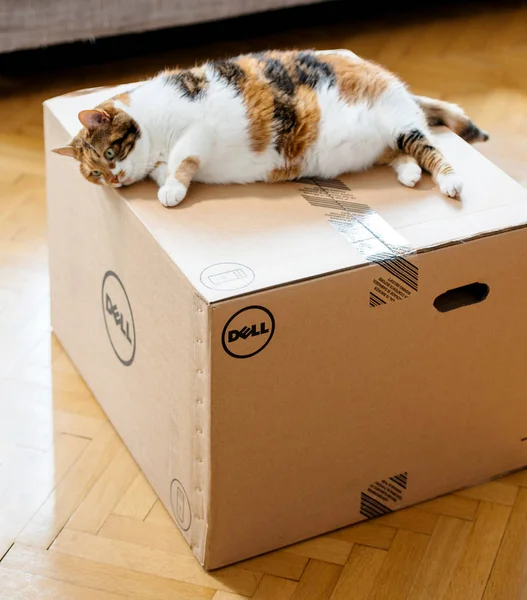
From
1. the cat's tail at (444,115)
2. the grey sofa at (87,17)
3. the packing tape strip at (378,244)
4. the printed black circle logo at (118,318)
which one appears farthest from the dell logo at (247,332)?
the grey sofa at (87,17)

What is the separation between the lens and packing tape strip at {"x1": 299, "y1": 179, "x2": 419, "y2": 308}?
1158 millimetres

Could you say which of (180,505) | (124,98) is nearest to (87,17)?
(124,98)

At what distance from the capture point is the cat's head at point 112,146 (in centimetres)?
125

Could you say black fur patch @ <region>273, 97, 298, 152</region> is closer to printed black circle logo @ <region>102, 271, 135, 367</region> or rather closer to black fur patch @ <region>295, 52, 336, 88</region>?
black fur patch @ <region>295, 52, 336, 88</region>

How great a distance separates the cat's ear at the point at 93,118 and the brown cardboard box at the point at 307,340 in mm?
99

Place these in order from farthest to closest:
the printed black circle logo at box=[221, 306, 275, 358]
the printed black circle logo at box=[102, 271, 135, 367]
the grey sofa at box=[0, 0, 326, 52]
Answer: the grey sofa at box=[0, 0, 326, 52]
the printed black circle logo at box=[102, 271, 135, 367]
the printed black circle logo at box=[221, 306, 275, 358]

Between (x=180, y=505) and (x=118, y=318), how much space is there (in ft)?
0.92

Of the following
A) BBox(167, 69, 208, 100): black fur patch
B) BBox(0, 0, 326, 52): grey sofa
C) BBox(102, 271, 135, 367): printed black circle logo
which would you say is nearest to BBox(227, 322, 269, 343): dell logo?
BBox(102, 271, 135, 367): printed black circle logo

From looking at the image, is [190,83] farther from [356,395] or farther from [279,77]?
[356,395]

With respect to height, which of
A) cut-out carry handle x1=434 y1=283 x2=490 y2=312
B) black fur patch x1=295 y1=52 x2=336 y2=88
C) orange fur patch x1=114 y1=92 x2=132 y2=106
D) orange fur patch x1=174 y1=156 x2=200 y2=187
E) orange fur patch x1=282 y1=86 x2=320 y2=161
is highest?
black fur patch x1=295 y1=52 x2=336 y2=88

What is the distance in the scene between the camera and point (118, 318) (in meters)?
1.37

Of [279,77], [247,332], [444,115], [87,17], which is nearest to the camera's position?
[247,332]

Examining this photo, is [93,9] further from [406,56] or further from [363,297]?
[363,297]

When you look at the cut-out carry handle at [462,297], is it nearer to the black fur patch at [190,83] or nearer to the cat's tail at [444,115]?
the cat's tail at [444,115]
